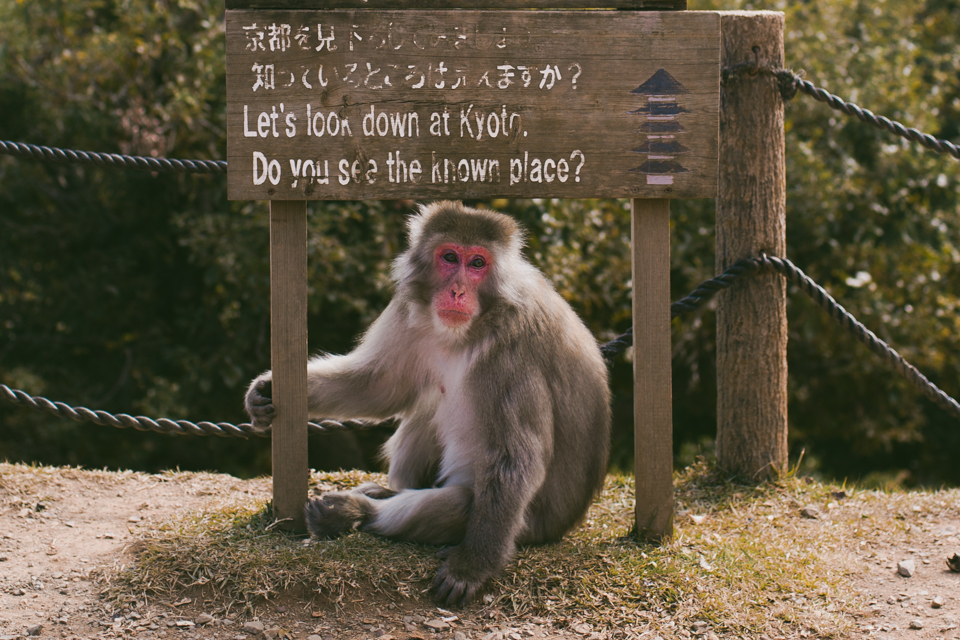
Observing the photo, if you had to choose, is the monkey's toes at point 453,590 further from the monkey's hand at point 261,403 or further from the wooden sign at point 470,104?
the wooden sign at point 470,104

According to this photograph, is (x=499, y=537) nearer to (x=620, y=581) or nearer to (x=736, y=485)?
(x=620, y=581)

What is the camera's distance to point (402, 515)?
Answer: 341 cm

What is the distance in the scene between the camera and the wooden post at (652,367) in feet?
11.6

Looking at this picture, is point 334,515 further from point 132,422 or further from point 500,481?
point 132,422

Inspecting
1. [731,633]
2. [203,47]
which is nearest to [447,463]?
[731,633]

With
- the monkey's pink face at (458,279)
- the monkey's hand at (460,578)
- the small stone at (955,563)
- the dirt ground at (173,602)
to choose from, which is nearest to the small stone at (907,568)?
the dirt ground at (173,602)

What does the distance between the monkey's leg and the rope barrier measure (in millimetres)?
457

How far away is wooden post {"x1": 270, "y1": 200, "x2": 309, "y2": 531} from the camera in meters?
3.41

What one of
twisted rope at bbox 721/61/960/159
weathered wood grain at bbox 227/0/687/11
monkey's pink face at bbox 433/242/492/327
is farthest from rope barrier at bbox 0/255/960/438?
weathered wood grain at bbox 227/0/687/11

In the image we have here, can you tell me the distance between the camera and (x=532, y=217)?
20.1 ft

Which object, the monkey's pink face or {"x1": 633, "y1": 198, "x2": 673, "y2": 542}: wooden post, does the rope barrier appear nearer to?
{"x1": 633, "y1": 198, "x2": 673, "y2": 542}: wooden post

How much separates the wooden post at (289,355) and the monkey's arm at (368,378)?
0.16 m

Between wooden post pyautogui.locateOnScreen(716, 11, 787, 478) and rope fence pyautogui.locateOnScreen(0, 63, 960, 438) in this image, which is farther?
wooden post pyautogui.locateOnScreen(716, 11, 787, 478)

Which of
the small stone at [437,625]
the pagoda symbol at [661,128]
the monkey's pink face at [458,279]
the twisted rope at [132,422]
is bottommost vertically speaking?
the small stone at [437,625]
